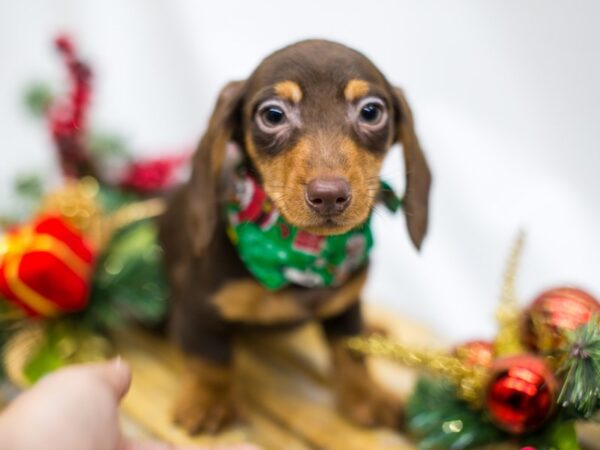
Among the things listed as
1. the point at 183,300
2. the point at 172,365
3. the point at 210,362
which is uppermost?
the point at 183,300

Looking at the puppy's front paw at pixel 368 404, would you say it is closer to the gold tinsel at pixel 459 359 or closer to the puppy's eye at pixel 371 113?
the gold tinsel at pixel 459 359

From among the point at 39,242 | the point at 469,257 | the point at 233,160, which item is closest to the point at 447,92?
the point at 469,257

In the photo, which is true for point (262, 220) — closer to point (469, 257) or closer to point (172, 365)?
point (172, 365)

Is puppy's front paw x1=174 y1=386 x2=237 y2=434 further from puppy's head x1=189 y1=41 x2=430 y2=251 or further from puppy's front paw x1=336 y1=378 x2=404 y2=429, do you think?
puppy's head x1=189 y1=41 x2=430 y2=251

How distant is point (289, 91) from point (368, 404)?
0.96 metres

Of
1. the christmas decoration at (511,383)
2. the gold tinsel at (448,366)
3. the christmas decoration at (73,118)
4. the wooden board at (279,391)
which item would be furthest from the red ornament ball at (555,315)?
the christmas decoration at (73,118)

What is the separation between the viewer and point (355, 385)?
7.47 feet

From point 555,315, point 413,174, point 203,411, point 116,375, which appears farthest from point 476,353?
point 116,375

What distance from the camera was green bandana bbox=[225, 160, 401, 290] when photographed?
75.2 inches

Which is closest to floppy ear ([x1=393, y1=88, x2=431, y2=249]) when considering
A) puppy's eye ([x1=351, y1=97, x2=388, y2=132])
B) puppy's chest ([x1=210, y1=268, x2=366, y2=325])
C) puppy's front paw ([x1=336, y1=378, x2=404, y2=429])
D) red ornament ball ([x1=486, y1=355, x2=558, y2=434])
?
puppy's eye ([x1=351, y1=97, x2=388, y2=132])

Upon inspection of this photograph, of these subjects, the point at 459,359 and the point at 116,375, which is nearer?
the point at 116,375

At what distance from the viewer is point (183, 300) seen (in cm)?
218

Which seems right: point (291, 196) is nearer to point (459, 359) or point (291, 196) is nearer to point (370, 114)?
point (370, 114)

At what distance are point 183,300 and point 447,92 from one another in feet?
4.78
